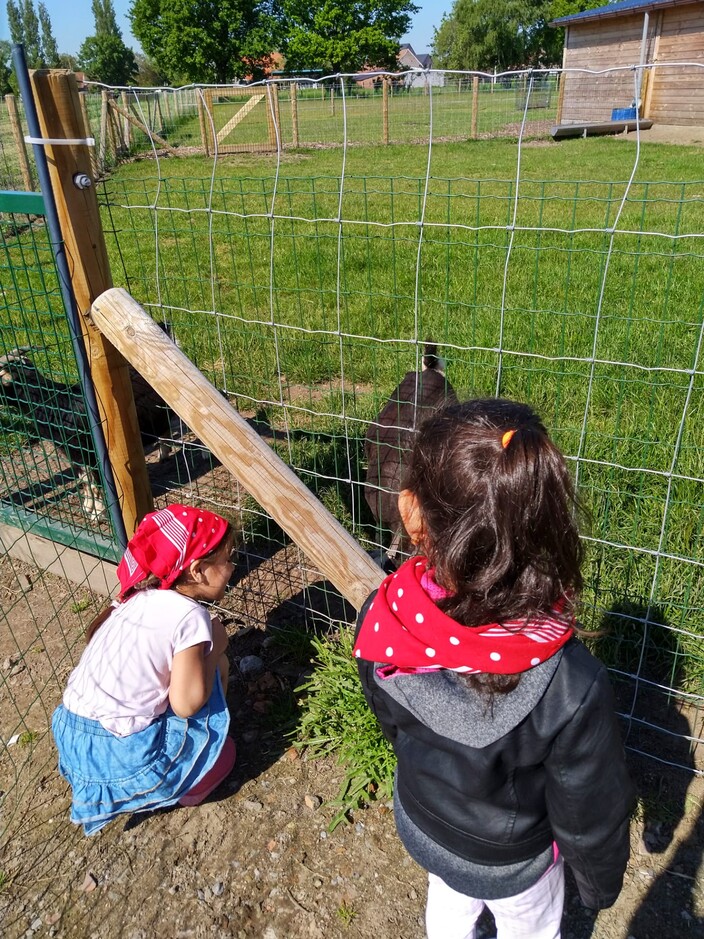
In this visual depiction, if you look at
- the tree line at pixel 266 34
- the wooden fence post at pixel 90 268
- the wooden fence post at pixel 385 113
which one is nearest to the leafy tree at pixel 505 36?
the tree line at pixel 266 34

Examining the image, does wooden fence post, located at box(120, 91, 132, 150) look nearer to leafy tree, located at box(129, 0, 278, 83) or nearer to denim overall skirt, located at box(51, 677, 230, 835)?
denim overall skirt, located at box(51, 677, 230, 835)

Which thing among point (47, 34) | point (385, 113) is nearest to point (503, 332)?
point (385, 113)

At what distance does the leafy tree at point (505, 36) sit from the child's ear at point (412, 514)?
65795 millimetres

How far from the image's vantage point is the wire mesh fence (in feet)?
8.79

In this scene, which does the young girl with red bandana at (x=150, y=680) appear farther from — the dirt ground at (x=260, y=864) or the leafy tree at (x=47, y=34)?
the leafy tree at (x=47, y=34)

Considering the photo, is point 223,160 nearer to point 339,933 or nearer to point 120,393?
point 120,393

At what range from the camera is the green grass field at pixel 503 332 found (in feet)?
9.05

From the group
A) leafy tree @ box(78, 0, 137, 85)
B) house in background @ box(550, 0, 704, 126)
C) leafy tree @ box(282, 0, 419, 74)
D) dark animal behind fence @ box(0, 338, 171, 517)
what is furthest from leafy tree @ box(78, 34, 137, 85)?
dark animal behind fence @ box(0, 338, 171, 517)

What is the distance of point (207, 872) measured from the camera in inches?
89.1

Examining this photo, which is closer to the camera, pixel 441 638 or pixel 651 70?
pixel 441 638

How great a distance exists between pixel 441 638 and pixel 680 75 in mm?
25441

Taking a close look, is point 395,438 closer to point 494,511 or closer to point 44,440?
point 44,440

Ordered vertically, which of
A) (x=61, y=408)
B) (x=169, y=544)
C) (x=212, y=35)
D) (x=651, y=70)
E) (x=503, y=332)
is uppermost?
(x=212, y=35)

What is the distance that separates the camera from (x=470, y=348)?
6.99 ft
